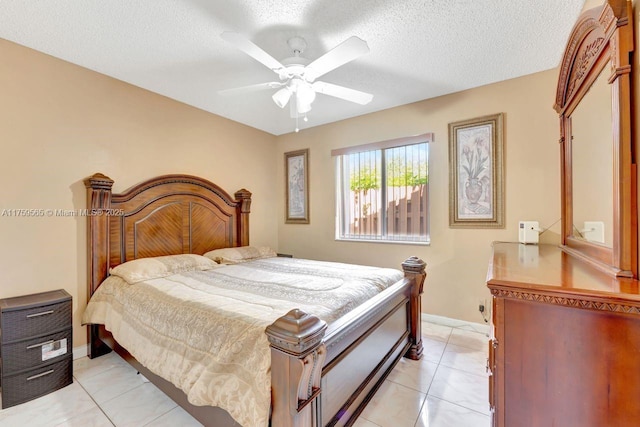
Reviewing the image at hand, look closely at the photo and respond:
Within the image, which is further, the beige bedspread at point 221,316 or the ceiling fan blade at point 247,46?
the ceiling fan blade at point 247,46

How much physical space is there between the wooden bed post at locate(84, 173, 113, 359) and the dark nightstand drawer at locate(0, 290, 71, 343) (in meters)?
0.34

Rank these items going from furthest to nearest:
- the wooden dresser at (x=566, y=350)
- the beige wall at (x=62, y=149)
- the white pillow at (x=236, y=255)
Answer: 1. the white pillow at (x=236, y=255)
2. the beige wall at (x=62, y=149)
3. the wooden dresser at (x=566, y=350)

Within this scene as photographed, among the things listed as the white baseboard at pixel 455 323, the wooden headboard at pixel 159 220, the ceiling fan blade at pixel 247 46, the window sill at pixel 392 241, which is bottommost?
the white baseboard at pixel 455 323

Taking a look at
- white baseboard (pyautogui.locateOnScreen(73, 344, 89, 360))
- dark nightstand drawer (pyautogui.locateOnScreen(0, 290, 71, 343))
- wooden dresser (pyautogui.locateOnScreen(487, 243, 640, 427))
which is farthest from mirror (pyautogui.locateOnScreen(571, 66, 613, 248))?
white baseboard (pyautogui.locateOnScreen(73, 344, 89, 360))

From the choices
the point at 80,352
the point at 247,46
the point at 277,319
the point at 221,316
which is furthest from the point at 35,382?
the point at 247,46

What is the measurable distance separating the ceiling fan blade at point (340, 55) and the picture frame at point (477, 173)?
183cm

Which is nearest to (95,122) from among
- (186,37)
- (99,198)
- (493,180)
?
(99,198)

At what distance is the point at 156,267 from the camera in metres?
2.46

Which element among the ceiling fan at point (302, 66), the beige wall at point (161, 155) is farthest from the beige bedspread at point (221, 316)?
the ceiling fan at point (302, 66)

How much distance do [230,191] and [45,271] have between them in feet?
6.66

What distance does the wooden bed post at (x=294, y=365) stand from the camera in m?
1.06

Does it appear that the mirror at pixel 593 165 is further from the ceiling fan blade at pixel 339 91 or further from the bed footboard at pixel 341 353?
the ceiling fan blade at pixel 339 91

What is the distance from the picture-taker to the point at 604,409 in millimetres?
863

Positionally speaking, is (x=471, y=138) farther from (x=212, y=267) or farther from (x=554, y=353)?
(x=212, y=267)
